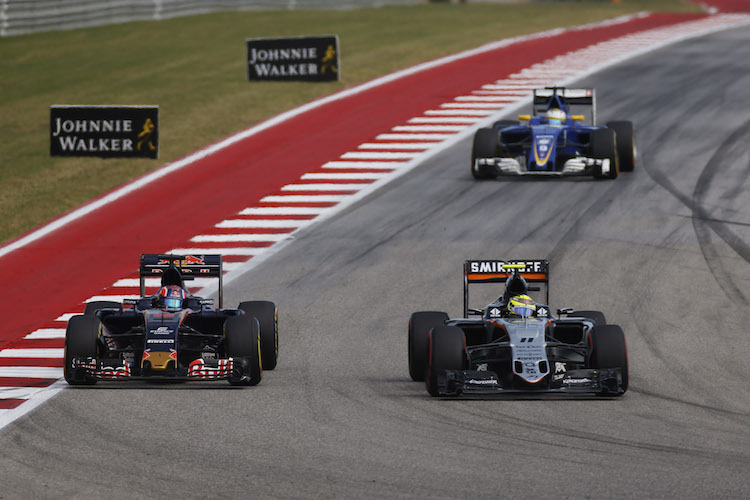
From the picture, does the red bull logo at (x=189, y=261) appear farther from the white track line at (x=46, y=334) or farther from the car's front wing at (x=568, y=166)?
the car's front wing at (x=568, y=166)

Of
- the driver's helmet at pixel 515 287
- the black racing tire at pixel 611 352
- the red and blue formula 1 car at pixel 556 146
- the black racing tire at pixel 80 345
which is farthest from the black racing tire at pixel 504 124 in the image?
the black racing tire at pixel 80 345

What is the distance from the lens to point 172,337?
56.0 feet

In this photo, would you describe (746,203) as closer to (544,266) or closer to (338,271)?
(338,271)

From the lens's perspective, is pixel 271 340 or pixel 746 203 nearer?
pixel 271 340

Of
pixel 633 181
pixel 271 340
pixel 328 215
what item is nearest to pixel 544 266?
pixel 271 340

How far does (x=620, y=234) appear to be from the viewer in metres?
25.8

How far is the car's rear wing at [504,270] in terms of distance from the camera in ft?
58.3

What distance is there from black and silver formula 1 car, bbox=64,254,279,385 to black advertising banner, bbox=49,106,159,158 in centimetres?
1308

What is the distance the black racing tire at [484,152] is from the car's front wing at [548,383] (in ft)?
45.4

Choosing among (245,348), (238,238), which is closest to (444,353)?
(245,348)

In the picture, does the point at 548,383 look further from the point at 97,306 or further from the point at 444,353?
the point at 97,306

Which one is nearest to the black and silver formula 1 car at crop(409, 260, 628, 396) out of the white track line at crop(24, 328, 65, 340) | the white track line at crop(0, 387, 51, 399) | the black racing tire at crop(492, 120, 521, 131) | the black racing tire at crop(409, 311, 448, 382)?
the black racing tire at crop(409, 311, 448, 382)

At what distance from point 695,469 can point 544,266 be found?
486cm

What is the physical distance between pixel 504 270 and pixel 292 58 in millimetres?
23256
